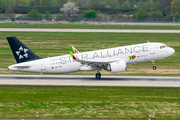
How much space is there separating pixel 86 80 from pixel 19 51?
1042 cm

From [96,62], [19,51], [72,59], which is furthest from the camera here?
[72,59]

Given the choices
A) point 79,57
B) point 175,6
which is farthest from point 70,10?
point 79,57

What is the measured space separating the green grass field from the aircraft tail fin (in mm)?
5691

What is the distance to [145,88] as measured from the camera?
36188mm

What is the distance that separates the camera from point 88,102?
30375 mm

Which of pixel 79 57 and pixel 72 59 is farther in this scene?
pixel 79 57

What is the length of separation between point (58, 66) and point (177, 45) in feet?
142

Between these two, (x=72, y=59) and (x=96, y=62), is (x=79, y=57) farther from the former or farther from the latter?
(x=96, y=62)

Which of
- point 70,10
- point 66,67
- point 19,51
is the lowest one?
point 66,67

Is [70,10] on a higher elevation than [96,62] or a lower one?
higher

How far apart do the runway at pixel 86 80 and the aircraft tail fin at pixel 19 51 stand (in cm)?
318

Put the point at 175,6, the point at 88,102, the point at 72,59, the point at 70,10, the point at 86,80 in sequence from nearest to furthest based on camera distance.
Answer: the point at 88,102
the point at 72,59
the point at 86,80
the point at 175,6
the point at 70,10

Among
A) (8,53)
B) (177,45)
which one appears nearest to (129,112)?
(8,53)

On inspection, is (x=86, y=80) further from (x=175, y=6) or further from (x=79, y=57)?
(x=175, y=6)
